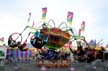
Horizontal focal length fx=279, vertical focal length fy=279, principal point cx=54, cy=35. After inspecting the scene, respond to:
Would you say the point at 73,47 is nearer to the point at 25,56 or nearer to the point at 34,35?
the point at 34,35

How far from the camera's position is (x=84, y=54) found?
126ft

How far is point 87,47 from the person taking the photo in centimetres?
4041

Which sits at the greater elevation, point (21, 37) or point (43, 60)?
point (21, 37)

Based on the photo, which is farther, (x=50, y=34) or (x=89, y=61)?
(x=89, y=61)

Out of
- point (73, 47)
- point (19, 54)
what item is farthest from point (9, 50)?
point (73, 47)

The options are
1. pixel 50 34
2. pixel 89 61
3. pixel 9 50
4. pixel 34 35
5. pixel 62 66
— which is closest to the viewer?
pixel 34 35

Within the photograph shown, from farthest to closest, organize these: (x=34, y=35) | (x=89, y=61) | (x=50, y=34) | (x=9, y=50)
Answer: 1. (x=9, y=50)
2. (x=89, y=61)
3. (x=50, y=34)
4. (x=34, y=35)

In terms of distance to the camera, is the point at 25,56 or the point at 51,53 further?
the point at 25,56

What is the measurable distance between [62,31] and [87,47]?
745 cm

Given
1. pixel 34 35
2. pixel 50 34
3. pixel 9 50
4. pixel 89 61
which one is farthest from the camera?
pixel 9 50

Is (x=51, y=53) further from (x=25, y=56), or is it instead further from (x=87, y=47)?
(x=25, y=56)

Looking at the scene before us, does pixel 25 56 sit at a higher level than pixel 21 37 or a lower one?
Answer: lower

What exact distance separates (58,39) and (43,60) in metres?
4.45

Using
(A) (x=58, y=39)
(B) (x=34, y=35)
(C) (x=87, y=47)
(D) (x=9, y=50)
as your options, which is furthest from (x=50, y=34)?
(D) (x=9, y=50)
